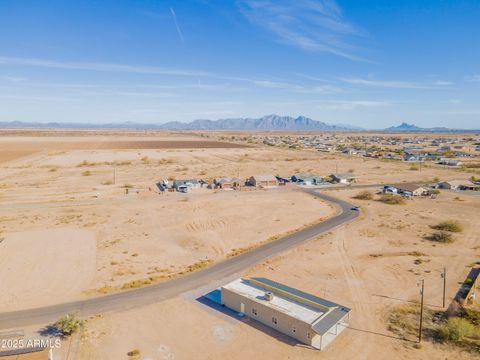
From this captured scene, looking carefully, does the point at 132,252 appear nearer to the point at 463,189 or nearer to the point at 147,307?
the point at 147,307

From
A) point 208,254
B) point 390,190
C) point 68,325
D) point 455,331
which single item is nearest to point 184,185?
point 208,254

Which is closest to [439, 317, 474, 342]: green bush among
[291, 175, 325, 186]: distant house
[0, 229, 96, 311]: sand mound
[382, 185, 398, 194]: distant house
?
[0, 229, 96, 311]: sand mound

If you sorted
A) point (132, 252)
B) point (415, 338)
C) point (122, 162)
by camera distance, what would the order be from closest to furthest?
point (415, 338) < point (132, 252) < point (122, 162)

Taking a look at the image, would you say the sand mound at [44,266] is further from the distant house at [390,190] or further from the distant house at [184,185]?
the distant house at [390,190]

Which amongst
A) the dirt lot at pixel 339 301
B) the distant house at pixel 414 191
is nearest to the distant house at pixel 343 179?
the distant house at pixel 414 191

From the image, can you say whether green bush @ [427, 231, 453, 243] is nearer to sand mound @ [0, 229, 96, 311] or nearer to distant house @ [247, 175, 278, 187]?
distant house @ [247, 175, 278, 187]

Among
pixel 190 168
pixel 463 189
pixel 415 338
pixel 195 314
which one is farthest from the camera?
pixel 190 168

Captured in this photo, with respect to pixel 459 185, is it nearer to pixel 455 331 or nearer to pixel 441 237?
pixel 441 237

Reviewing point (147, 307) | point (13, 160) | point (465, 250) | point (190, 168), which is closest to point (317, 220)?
point (465, 250)
